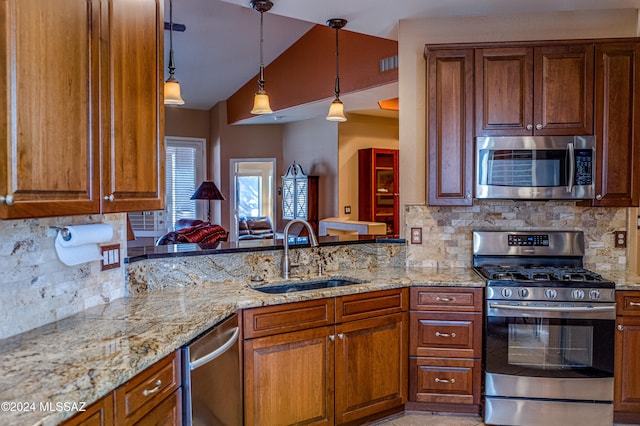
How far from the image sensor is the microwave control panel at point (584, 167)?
3025 mm

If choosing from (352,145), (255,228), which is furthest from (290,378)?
(255,228)

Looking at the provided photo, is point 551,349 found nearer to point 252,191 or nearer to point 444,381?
point 444,381

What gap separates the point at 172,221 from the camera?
834cm

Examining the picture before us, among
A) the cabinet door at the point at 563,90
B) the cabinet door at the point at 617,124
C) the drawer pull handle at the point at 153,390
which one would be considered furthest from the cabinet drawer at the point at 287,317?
the cabinet door at the point at 617,124

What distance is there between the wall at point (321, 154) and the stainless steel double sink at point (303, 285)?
4.39 meters

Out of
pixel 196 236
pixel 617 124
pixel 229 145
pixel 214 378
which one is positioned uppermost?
pixel 229 145

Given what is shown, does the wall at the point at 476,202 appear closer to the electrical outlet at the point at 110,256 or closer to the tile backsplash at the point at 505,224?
the tile backsplash at the point at 505,224

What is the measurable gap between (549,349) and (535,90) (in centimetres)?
164

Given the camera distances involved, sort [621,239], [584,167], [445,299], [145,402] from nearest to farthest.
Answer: [145,402]
[445,299]
[584,167]
[621,239]


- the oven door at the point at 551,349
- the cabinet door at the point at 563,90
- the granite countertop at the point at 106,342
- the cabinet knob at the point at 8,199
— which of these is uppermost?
the cabinet door at the point at 563,90

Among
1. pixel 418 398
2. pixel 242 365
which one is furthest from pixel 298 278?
pixel 418 398

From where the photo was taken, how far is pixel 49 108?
4.78 feet

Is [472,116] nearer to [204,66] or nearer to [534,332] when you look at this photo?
[534,332]

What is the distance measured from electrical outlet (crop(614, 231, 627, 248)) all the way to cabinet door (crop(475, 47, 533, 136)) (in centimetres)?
101
